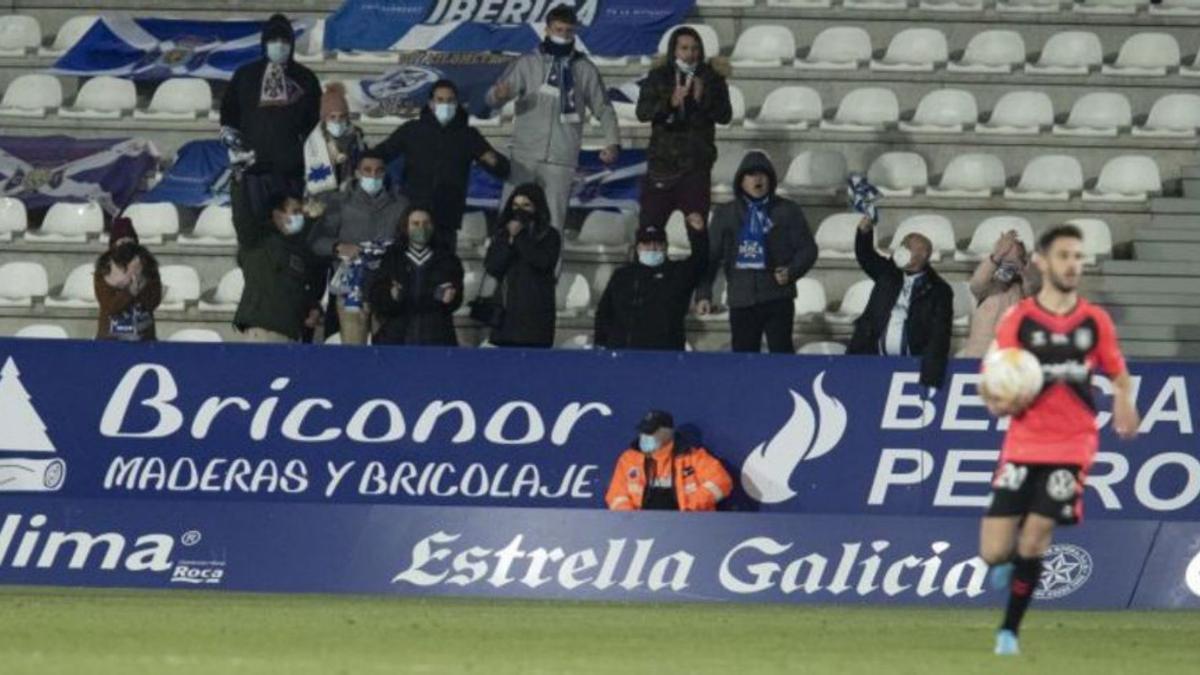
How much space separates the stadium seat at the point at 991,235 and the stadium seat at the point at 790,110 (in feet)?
6.22

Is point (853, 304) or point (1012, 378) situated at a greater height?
point (1012, 378)

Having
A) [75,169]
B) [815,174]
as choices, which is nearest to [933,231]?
[815,174]

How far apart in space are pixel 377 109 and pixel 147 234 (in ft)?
7.46

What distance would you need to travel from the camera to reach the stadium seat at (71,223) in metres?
23.3

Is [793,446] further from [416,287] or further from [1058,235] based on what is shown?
[1058,235]

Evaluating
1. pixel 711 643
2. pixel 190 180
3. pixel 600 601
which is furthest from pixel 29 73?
pixel 711 643

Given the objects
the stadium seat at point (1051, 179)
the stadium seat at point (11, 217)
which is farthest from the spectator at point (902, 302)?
the stadium seat at point (11, 217)

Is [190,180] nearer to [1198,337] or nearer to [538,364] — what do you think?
[538,364]

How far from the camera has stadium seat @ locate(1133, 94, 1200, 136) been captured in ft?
77.2

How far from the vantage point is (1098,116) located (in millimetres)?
23797

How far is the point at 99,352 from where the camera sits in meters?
19.9

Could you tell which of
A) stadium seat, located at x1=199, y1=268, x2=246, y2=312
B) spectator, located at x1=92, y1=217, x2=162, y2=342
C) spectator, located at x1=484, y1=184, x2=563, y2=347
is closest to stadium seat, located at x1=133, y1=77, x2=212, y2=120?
stadium seat, located at x1=199, y1=268, x2=246, y2=312

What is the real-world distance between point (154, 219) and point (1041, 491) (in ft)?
38.7

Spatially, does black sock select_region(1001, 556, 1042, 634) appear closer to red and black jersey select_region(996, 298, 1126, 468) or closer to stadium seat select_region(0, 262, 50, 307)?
red and black jersey select_region(996, 298, 1126, 468)
